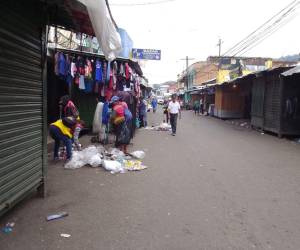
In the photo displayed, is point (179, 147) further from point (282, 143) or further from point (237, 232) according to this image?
point (237, 232)

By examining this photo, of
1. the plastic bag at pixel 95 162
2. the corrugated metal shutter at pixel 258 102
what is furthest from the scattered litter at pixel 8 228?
the corrugated metal shutter at pixel 258 102

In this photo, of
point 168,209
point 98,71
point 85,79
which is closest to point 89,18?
point 168,209

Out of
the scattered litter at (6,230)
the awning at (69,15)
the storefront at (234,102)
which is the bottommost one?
the scattered litter at (6,230)

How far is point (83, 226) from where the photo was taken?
175 inches

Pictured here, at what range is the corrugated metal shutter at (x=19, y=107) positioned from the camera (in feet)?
13.9

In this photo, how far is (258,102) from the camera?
61.3ft

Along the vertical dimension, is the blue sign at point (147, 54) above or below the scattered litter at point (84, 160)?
above

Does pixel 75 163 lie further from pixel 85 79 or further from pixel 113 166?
pixel 85 79

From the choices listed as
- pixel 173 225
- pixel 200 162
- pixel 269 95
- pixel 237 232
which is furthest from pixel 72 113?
pixel 269 95

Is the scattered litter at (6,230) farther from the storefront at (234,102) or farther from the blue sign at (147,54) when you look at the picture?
the storefront at (234,102)

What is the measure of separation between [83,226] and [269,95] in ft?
47.8

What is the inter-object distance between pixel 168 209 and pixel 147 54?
66.5 ft

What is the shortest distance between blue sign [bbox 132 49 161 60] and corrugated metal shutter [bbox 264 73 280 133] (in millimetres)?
9134

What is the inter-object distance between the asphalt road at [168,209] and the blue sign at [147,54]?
1634cm
